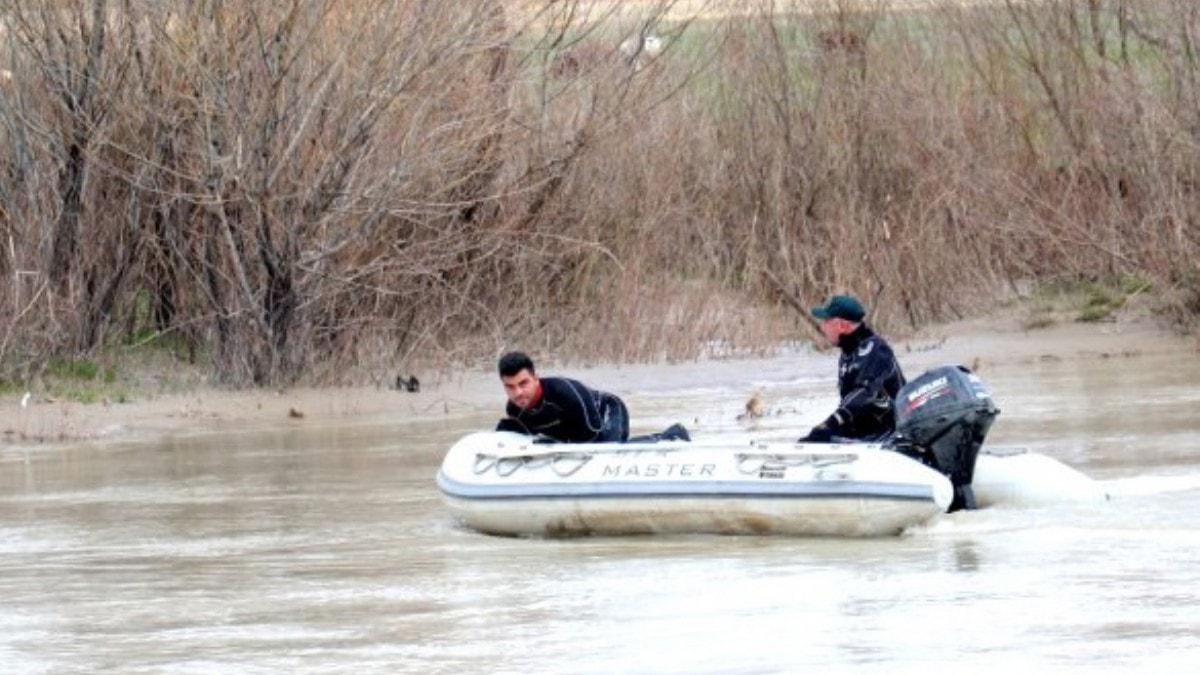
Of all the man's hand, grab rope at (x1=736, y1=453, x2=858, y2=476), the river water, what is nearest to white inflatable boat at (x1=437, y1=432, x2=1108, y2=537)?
grab rope at (x1=736, y1=453, x2=858, y2=476)

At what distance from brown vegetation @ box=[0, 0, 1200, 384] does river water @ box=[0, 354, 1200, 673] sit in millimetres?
3748

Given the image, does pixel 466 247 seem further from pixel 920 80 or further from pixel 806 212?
pixel 920 80

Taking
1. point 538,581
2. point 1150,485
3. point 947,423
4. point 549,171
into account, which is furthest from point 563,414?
point 549,171

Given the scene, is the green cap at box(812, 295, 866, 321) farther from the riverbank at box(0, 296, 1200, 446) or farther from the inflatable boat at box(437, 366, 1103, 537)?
the riverbank at box(0, 296, 1200, 446)

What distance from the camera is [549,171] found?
2356cm

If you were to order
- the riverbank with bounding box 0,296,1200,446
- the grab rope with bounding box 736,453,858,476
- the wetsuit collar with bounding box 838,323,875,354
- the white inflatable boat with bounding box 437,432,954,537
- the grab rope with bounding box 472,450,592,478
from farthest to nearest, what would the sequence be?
the riverbank with bounding box 0,296,1200,446 → the wetsuit collar with bounding box 838,323,875,354 → the grab rope with bounding box 472,450,592,478 → the grab rope with bounding box 736,453,858,476 → the white inflatable boat with bounding box 437,432,954,537

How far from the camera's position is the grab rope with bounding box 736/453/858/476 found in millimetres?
13148

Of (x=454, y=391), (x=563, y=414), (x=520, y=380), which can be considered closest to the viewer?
(x=520, y=380)

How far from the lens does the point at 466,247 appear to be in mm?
22953

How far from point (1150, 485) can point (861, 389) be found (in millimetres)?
1749

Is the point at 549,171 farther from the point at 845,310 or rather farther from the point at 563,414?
the point at 845,310

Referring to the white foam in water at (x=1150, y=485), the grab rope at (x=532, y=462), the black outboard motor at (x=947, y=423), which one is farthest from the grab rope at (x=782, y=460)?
the white foam in water at (x=1150, y=485)

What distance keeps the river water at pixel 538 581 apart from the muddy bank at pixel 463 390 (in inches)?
78.6

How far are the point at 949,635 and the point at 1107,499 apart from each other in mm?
3657
